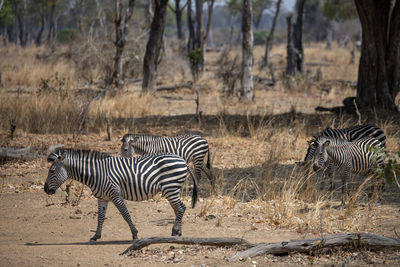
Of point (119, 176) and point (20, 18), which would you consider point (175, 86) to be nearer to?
point (119, 176)

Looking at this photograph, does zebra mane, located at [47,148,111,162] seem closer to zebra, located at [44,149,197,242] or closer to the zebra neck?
zebra, located at [44,149,197,242]

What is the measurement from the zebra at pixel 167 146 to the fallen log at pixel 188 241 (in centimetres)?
266

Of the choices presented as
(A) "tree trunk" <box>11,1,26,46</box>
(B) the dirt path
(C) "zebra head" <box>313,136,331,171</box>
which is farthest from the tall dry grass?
(A) "tree trunk" <box>11,1,26,46</box>

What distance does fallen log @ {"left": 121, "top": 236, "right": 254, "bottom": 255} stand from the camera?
17.7 ft

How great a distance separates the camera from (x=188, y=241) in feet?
18.0

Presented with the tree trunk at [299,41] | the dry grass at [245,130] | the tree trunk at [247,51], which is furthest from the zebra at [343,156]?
the tree trunk at [299,41]

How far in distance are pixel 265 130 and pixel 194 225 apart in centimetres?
569

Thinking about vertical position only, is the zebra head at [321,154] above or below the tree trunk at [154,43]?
below

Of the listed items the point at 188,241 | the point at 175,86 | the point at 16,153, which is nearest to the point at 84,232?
the point at 188,241

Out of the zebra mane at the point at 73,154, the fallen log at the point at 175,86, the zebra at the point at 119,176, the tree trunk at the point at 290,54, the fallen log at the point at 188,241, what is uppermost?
the tree trunk at the point at 290,54

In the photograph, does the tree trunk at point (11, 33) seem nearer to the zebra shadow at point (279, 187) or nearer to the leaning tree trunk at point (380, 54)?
the leaning tree trunk at point (380, 54)

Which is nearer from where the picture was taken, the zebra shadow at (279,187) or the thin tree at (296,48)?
the zebra shadow at (279,187)

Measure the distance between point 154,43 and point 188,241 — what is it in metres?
13.0

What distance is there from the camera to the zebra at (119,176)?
598cm
